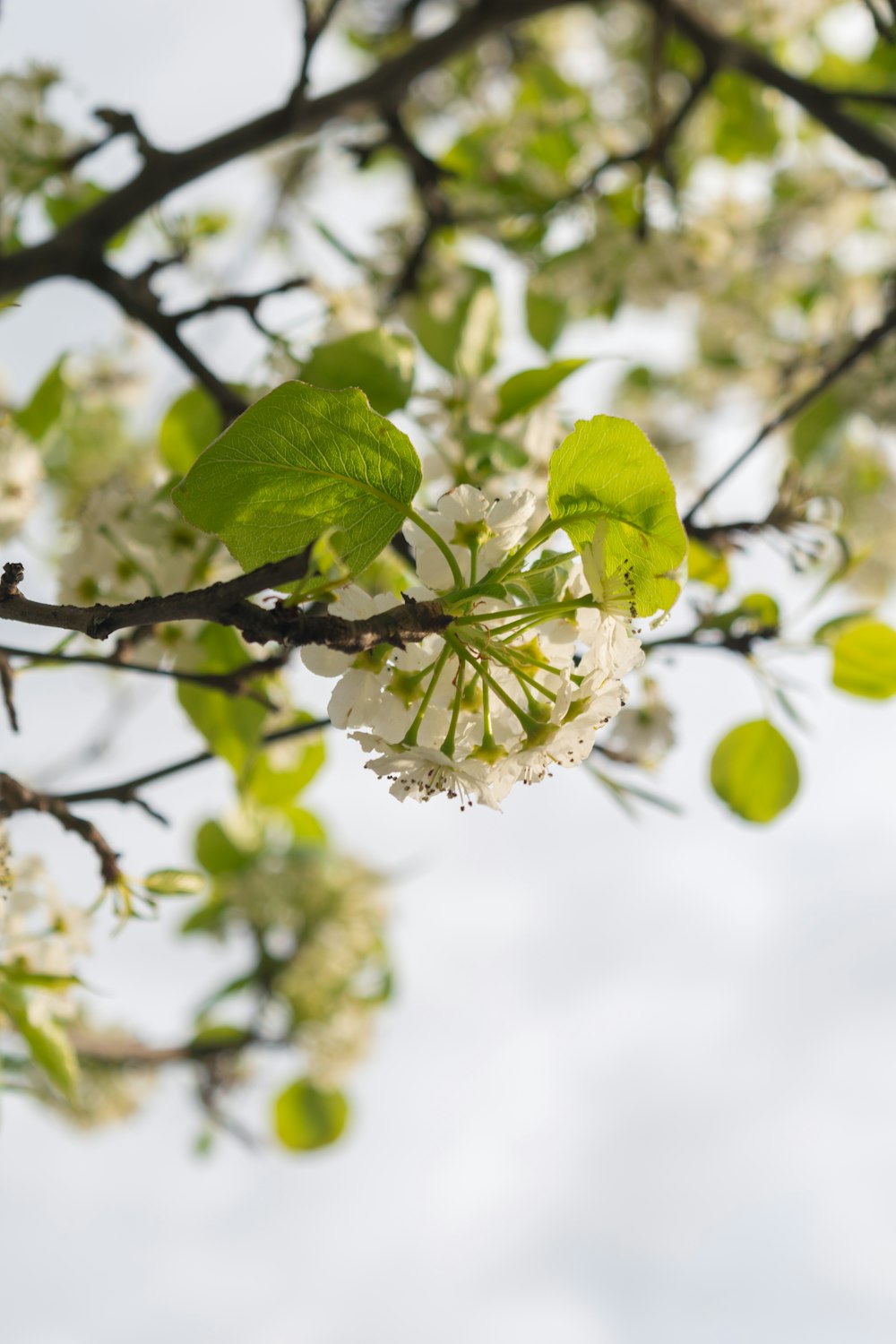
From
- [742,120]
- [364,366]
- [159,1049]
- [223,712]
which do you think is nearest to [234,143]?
[364,366]

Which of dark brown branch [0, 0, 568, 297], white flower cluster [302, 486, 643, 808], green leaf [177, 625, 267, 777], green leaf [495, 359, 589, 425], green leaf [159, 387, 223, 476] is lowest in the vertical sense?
white flower cluster [302, 486, 643, 808]

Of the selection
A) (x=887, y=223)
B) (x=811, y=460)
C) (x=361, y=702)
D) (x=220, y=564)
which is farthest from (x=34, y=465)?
(x=887, y=223)

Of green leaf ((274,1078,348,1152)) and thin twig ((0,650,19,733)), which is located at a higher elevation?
green leaf ((274,1078,348,1152))

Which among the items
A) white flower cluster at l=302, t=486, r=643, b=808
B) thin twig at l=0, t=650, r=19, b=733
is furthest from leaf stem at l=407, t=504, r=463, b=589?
thin twig at l=0, t=650, r=19, b=733

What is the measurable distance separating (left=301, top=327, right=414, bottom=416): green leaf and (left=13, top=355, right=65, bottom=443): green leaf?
1.87ft

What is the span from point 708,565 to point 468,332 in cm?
50

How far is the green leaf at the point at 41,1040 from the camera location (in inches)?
43.2

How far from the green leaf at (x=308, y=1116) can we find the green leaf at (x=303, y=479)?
8.45ft

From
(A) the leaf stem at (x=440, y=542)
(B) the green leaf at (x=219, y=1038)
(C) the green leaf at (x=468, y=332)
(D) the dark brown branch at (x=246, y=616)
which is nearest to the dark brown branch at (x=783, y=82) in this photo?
(C) the green leaf at (x=468, y=332)

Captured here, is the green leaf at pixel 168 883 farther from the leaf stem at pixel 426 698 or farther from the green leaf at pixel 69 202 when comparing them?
the green leaf at pixel 69 202

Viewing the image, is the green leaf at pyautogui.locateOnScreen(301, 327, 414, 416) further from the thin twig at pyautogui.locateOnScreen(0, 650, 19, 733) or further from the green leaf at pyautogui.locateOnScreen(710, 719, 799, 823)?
the green leaf at pyautogui.locateOnScreen(710, 719, 799, 823)

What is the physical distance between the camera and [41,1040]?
43.4 inches

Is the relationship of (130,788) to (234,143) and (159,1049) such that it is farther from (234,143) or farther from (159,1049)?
(159,1049)

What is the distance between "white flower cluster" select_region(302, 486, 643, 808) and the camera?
0.68 m
